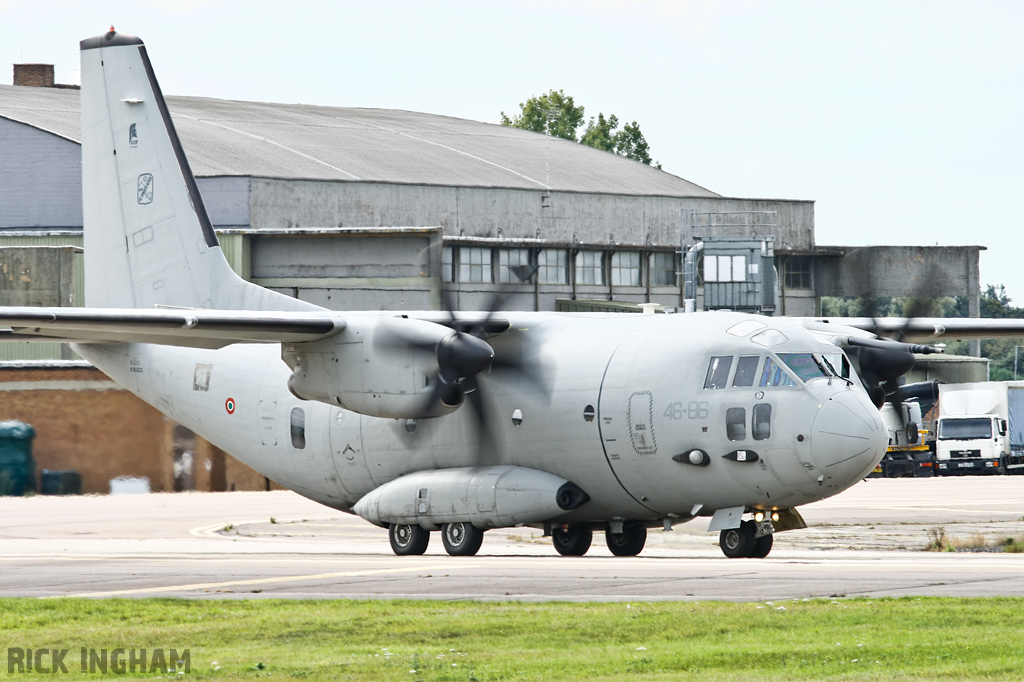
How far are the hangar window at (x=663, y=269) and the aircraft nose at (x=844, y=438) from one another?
49138 millimetres

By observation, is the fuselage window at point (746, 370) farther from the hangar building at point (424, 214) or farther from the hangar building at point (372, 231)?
the hangar building at point (424, 214)

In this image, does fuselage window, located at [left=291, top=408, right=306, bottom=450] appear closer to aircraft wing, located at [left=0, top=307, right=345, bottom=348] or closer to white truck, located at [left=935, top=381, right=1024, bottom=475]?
aircraft wing, located at [left=0, top=307, right=345, bottom=348]

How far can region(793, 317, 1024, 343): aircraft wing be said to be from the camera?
26719 millimetres

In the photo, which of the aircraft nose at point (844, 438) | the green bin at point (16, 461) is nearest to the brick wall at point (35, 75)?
the green bin at point (16, 461)

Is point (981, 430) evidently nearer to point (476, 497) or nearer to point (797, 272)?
point (797, 272)

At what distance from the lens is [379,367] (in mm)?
22922

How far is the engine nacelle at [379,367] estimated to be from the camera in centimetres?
2261

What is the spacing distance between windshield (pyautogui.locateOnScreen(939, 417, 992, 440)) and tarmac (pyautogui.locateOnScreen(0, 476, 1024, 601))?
1881 cm

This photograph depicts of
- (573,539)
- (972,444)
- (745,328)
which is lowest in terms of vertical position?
(972,444)

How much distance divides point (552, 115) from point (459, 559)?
102095 millimetres

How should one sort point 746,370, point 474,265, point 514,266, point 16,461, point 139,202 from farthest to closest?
1. point 514,266
2. point 474,265
3. point 16,461
4. point 139,202
5. point 746,370

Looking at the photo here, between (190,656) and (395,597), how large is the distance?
420cm

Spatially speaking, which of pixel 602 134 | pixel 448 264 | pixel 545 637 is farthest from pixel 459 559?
pixel 602 134

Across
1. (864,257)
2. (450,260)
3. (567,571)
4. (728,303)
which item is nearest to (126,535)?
(567,571)
